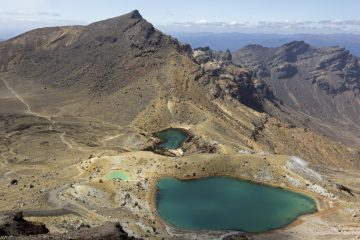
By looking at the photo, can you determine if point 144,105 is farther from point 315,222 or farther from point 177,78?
point 315,222

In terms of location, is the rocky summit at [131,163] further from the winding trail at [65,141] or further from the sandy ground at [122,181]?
the sandy ground at [122,181]

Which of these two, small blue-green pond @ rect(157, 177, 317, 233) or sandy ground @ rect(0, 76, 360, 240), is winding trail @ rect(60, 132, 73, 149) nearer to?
sandy ground @ rect(0, 76, 360, 240)

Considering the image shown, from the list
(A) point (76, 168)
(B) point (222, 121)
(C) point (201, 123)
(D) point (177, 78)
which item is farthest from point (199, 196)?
(D) point (177, 78)

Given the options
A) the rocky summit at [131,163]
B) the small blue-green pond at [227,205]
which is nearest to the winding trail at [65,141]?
the rocky summit at [131,163]

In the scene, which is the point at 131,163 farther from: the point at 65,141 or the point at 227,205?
the point at 65,141

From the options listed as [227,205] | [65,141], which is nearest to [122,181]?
[227,205]

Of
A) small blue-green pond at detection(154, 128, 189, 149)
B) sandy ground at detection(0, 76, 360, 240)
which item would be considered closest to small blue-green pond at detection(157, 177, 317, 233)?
sandy ground at detection(0, 76, 360, 240)
